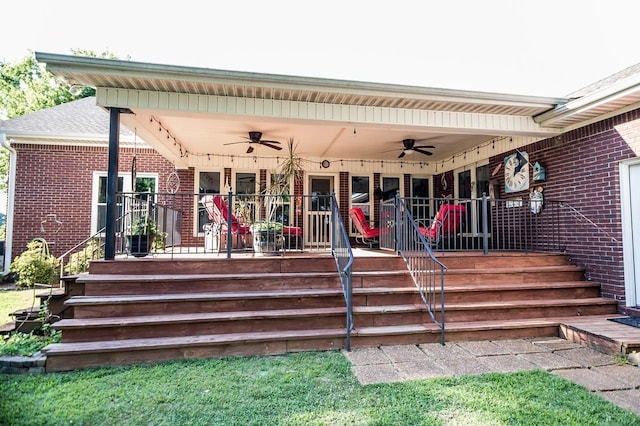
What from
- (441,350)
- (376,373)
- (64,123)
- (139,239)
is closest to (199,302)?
(139,239)

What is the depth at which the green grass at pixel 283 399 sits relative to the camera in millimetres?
2270

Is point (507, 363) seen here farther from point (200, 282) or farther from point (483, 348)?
point (200, 282)

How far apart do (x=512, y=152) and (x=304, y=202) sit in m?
4.72

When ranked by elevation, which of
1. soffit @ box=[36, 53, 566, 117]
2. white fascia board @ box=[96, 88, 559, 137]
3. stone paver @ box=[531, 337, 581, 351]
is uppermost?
soffit @ box=[36, 53, 566, 117]

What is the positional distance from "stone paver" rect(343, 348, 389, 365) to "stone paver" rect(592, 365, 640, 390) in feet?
6.33

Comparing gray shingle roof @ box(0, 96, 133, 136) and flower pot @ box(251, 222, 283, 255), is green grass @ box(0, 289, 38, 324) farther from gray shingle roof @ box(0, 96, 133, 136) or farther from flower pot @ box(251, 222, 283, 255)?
gray shingle roof @ box(0, 96, 133, 136)

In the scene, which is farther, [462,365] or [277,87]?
[277,87]

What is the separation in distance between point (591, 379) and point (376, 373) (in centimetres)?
182

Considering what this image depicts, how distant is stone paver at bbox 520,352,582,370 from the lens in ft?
10.4

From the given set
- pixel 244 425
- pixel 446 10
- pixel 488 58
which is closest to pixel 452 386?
pixel 244 425

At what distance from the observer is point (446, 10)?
8453 millimetres

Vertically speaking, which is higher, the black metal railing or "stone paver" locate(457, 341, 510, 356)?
the black metal railing

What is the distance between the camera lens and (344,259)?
4.27 metres

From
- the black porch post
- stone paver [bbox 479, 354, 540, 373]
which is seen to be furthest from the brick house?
stone paver [bbox 479, 354, 540, 373]
